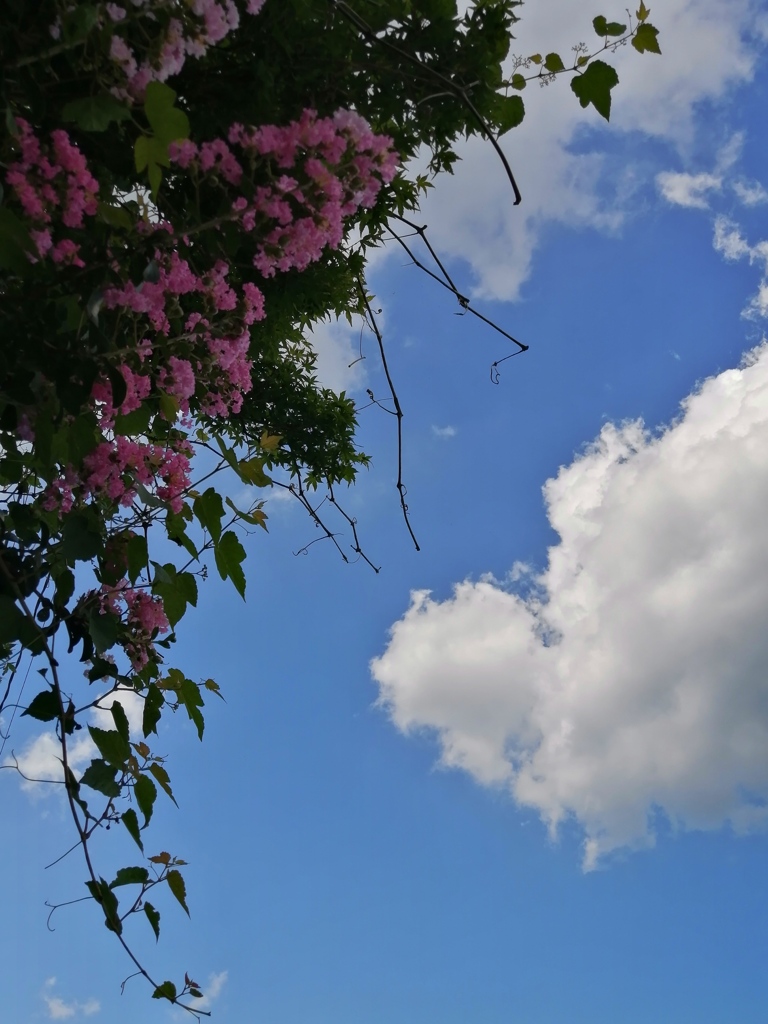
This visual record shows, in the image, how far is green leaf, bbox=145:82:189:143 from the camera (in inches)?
55.5

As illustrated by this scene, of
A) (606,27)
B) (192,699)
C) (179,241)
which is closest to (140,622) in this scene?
(192,699)

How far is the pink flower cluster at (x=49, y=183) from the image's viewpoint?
5.26ft

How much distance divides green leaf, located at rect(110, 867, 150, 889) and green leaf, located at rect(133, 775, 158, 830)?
3.6 inches

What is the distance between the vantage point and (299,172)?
1.74 meters

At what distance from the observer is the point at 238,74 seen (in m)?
1.80

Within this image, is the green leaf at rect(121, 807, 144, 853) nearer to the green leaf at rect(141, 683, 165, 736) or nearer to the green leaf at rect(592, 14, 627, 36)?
the green leaf at rect(141, 683, 165, 736)

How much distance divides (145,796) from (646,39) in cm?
200

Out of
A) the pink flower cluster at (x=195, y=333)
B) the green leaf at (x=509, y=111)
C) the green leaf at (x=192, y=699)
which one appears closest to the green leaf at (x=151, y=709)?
the green leaf at (x=192, y=699)

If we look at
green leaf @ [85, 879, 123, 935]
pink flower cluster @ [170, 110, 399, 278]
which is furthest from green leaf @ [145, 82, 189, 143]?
green leaf @ [85, 879, 123, 935]

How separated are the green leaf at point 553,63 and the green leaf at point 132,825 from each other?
1.87 meters

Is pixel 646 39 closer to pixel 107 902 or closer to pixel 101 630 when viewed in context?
pixel 101 630

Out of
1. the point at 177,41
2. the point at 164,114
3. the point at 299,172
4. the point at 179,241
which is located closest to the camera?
the point at 164,114

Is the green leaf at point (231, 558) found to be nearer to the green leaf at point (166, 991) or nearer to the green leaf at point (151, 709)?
the green leaf at point (151, 709)

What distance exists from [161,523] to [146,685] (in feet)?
1.42
